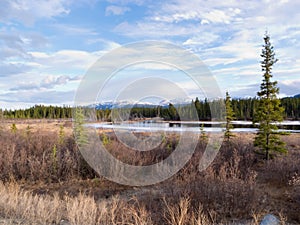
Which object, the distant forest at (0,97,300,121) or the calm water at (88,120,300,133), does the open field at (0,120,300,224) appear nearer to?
the calm water at (88,120,300,133)

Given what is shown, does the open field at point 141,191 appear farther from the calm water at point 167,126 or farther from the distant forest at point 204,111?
the distant forest at point 204,111

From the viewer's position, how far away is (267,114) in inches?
546

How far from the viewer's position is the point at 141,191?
10141 mm

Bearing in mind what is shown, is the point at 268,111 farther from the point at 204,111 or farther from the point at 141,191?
the point at 204,111


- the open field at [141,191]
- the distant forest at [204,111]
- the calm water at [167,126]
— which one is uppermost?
the distant forest at [204,111]

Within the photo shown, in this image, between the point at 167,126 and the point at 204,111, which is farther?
the point at 204,111

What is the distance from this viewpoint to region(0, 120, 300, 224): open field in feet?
19.2

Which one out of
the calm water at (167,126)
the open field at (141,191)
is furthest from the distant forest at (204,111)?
the open field at (141,191)

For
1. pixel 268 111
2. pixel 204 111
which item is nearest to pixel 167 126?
pixel 204 111

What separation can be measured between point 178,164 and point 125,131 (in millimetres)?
7679

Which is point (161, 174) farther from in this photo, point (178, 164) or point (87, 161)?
point (87, 161)

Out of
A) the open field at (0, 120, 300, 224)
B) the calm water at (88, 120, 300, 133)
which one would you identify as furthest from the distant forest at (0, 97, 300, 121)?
the open field at (0, 120, 300, 224)

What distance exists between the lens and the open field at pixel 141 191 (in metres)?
5.86

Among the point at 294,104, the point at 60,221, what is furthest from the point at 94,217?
the point at 294,104
